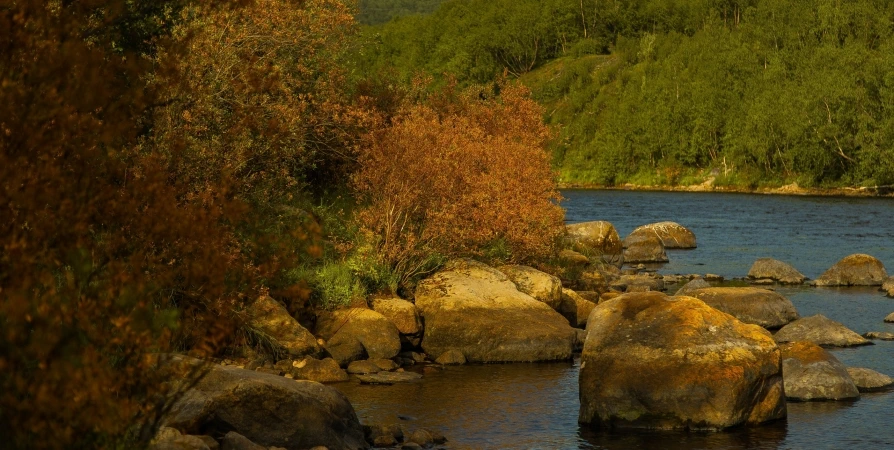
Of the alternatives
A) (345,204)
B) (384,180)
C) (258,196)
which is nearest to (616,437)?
(258,196)

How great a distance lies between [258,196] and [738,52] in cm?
11436

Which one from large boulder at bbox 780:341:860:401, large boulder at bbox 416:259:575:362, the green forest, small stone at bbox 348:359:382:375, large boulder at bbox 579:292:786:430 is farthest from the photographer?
the green forest

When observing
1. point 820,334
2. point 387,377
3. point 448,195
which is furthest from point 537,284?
point 387,377

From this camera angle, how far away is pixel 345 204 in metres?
29.9

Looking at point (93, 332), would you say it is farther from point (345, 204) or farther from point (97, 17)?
point (345, 204)

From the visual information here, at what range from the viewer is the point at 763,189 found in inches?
4232

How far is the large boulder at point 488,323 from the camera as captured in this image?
24.5 metres

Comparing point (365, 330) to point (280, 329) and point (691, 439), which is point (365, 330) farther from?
point (691, 439)

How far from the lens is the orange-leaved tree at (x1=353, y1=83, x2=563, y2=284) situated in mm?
27031

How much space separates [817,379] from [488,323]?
7594 millimetres

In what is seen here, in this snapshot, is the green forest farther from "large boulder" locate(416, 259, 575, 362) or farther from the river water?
"large boulder" locate(416, 259, 575, 362)

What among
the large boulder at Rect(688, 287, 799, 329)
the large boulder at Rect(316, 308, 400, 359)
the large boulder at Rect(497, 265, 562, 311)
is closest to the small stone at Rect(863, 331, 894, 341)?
the large boulder at Rect(688, 287, 799, 329)

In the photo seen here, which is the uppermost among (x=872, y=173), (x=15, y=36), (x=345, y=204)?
(x=15, y=36)

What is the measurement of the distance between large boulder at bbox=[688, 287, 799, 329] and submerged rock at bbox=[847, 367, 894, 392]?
22.5ft
